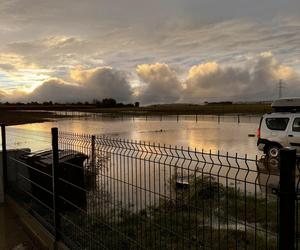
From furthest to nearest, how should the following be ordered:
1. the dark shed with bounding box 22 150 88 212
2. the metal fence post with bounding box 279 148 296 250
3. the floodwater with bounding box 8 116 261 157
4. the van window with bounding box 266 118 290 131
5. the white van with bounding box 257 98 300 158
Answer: the floodwater with bounding box 8 116 261 157, the van window with bounding box 266 118 290 131, the white van with bounding box 257 98 300 158, the dark shed with bounding box 22 150 88 212, the metal fence post with bounding box 279 148 296 250

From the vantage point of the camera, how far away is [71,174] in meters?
7.09

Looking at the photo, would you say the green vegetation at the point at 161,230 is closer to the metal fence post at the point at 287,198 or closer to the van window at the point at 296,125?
the metal fence post at the point at 287,198

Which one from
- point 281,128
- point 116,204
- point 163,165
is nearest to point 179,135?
point 281,128

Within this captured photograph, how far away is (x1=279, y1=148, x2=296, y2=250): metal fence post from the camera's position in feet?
7.51

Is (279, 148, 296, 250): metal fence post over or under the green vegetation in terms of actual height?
over

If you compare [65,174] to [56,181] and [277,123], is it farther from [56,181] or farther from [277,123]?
[277,123]

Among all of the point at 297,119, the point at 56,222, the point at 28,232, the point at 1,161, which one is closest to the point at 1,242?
the point at 28,232

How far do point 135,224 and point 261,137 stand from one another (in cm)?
1115

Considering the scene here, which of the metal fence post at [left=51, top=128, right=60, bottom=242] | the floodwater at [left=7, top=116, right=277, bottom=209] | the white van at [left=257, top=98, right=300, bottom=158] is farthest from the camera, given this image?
the white van at [left=257, top=98, right=300, bottom=158]

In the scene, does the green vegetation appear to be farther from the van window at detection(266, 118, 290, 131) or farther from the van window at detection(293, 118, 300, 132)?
the van window at detection(266, 118, 290, 131)

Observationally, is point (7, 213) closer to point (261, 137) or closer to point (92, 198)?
point (92, 198)

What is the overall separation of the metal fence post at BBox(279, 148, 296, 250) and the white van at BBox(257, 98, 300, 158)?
533 inches

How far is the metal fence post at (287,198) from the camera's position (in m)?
2.29

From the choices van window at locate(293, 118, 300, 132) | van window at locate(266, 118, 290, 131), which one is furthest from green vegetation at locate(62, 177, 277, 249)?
van window at locate(266, 118, 290, 131)
